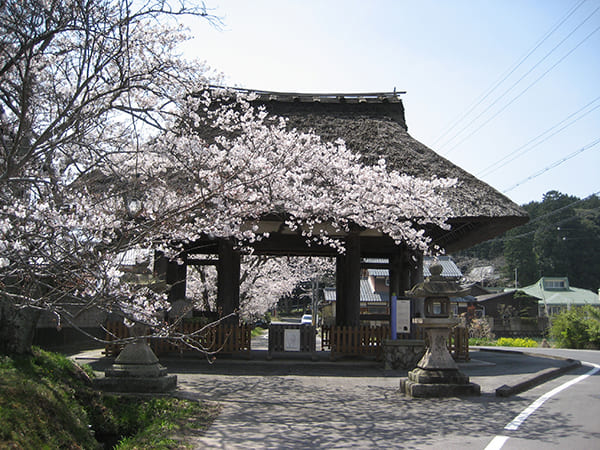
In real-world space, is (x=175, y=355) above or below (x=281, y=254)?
below

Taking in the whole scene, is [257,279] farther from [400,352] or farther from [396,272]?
[400,352]

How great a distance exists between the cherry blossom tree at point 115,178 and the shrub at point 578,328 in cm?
1255

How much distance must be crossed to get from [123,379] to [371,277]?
118 ft

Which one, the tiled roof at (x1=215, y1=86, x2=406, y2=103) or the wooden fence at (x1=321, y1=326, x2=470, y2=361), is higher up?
the tiled roof at (x1=215, y1=86, x2=406, y2=103)

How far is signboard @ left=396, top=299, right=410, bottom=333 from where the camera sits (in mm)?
11312

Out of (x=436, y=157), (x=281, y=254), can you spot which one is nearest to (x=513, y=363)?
(x=436, y=157)

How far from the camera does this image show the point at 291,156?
862 cm

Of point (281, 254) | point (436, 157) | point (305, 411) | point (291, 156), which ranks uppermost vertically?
point (436, 157)

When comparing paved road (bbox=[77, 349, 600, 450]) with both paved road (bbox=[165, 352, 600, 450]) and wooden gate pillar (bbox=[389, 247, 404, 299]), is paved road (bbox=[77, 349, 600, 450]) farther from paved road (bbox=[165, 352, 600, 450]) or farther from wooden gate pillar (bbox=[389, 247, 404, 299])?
wooden gate pillar (bbox=[389, 247, 404, 299])

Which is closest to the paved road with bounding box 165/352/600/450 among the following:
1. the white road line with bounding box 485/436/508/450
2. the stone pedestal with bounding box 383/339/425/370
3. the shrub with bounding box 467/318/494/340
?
the white road line with bounding box 485/436/508/450

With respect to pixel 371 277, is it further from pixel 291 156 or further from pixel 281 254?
pixel 291 156

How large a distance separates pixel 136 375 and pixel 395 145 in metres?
8.48

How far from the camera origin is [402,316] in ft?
37.2

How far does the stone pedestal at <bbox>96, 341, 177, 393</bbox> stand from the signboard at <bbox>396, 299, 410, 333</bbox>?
530 cm
